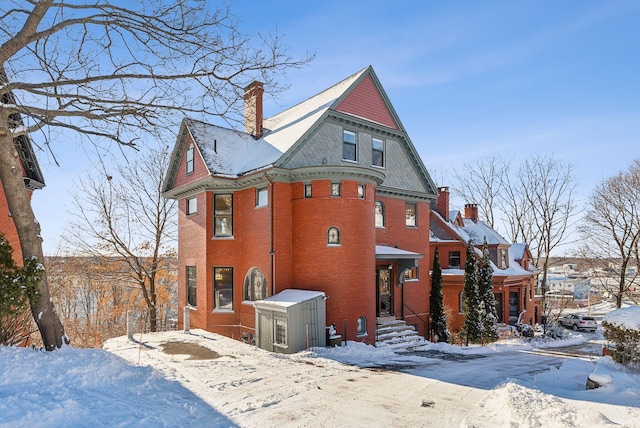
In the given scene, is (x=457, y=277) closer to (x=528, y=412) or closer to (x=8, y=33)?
(x=528, y=412)

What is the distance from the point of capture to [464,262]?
3025 centimetres

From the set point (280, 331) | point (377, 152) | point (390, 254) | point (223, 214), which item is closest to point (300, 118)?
point (377, 152)

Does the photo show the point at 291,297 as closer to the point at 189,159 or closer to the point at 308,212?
the point at 308,212

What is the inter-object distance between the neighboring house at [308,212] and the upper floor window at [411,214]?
59 millimetres

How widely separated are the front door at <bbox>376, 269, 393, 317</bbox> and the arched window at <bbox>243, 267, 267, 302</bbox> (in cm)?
613

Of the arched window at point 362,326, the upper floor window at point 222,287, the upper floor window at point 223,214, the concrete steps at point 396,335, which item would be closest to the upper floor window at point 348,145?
the upper floor window at point 223,214

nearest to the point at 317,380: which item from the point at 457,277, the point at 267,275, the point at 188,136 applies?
the point at 267,275

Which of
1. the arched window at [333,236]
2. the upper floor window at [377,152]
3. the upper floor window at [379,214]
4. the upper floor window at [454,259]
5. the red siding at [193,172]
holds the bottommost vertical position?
the upper floor window at [454,259]

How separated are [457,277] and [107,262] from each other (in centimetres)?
2571

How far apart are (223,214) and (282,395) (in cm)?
1149

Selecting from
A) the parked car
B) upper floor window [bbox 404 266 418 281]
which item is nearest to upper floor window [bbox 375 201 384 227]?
upper floor window [bbox 404 266 418 281]

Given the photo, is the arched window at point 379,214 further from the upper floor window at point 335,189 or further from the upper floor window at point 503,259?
the upper floor window at point 503,259

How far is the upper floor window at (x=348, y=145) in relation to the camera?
1888 centimetres

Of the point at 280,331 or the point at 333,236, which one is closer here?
the point at 280,331
